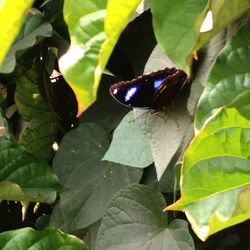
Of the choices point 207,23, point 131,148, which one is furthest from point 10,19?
point 131,148

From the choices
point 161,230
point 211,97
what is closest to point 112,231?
point 161,230

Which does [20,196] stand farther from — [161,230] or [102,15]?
[102,15]

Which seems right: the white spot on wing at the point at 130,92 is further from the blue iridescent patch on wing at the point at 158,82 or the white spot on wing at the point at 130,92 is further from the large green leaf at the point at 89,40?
the large green leaf at the point at 89,40

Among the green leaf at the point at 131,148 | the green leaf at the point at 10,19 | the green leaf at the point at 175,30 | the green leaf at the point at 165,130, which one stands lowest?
the green leaf at the point at 131,148

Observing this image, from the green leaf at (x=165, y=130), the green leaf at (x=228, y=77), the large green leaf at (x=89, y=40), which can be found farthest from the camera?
the green leaf at (x=165, y=130)

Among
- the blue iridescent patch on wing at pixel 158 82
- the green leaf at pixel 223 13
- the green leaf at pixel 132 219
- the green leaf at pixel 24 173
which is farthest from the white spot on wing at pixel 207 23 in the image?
the green leaf at pixel 24 173

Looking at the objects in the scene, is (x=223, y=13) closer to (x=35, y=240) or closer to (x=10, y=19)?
(x=10, y=19)
